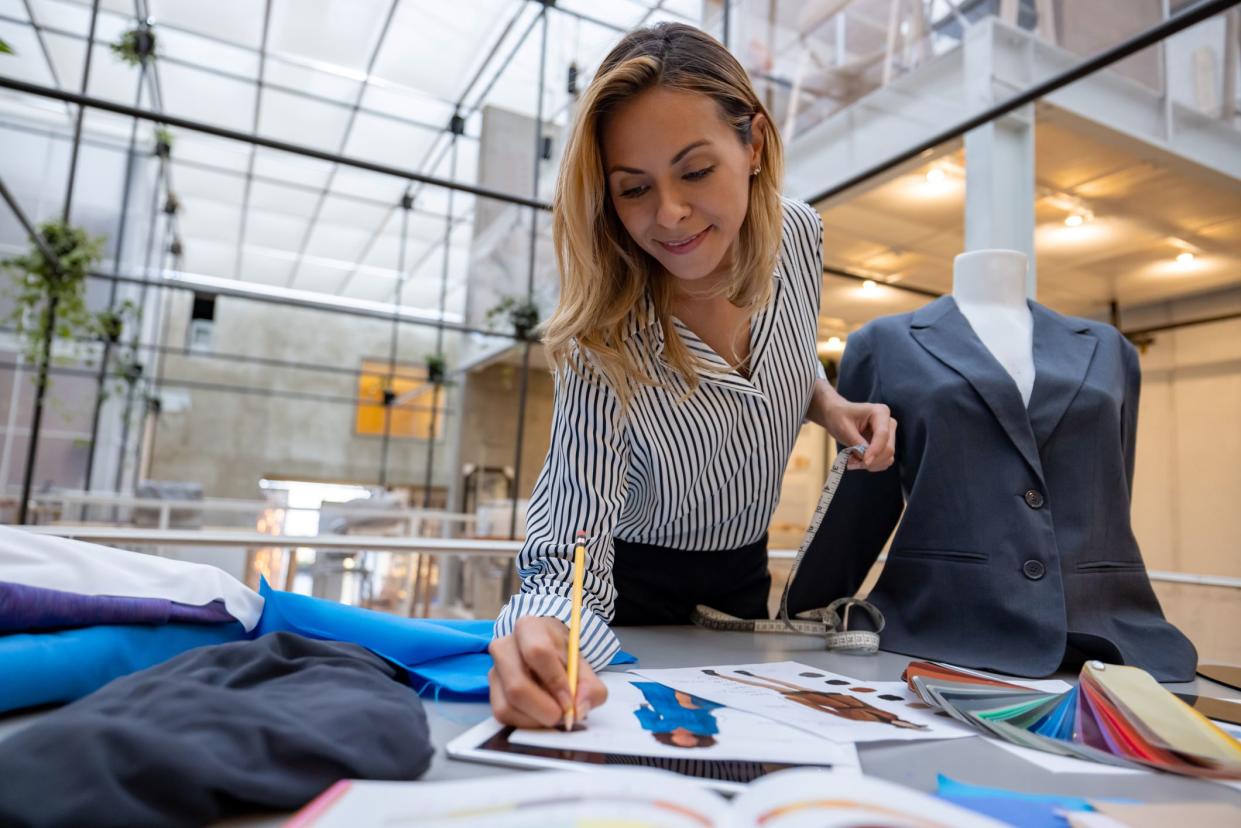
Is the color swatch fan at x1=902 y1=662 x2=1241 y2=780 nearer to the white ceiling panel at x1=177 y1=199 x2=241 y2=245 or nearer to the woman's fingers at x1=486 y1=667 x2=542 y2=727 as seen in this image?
the woman's fingers at x1=486 y1=667 x2=542 y2=727

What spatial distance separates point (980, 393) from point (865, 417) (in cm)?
15

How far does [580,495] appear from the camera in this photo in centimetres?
94

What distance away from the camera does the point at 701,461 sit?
1.05 meters

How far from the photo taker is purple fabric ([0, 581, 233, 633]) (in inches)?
25.5

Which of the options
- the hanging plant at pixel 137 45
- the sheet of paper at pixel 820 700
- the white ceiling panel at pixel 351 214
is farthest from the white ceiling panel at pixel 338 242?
the sheet of paper at pixel 820 700

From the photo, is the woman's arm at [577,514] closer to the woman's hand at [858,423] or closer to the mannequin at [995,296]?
the woman's hand at [858,423]

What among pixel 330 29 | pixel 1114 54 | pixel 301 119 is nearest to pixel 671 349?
pixel 1114 54

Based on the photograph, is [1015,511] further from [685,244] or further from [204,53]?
[204,53]

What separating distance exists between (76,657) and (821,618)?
0.92m

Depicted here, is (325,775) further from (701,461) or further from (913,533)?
(913,533)

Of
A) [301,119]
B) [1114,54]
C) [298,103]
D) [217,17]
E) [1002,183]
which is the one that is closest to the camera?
[1114,54]

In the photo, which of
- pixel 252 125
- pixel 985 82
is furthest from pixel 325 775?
pixel 252 125

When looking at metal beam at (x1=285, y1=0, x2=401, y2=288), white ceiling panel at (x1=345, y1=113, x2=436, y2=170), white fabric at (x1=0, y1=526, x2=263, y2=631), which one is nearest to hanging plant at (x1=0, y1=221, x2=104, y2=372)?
metal beam at (x1=285, y1=0, x2=401, y2=288)

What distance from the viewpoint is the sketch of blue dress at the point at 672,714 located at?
0.61m
